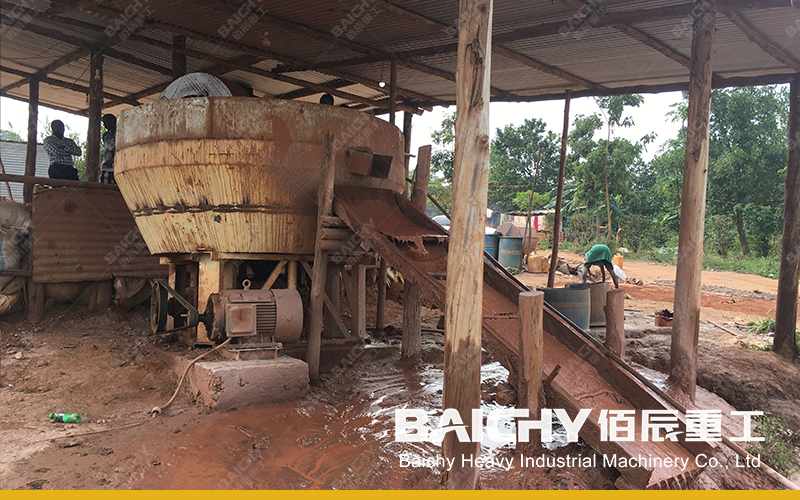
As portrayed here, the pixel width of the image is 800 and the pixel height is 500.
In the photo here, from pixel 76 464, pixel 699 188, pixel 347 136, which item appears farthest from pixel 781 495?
pixel 347 136

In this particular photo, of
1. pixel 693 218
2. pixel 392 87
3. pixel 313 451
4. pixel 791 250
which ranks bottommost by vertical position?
pixel 313 451

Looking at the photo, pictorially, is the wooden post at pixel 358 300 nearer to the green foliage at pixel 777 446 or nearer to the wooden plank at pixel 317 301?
the wooden plank at pixel 317 301

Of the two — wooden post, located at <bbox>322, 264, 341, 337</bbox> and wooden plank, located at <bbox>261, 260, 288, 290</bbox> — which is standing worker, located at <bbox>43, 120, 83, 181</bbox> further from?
wooden post, located at <bbox>322, 264, 341, 337</bbox>

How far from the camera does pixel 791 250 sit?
295 inches

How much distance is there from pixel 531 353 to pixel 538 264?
14.2m

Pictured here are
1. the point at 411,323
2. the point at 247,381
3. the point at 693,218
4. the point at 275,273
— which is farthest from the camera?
the point at 411,323

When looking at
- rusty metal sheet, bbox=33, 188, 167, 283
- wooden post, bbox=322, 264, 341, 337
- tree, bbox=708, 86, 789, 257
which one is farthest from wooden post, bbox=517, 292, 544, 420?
tree, bbox=708, 86, 789, 257

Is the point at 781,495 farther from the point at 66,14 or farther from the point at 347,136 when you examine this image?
the point at 66,14

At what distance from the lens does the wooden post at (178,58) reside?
784 centimetres

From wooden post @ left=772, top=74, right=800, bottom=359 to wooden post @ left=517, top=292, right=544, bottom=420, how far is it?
5713 mm

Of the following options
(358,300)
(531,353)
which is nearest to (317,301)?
(358,300)

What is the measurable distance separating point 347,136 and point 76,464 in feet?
13.7

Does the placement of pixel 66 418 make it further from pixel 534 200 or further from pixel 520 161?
pixel 520 161

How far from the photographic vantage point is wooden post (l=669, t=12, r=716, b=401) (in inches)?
222
